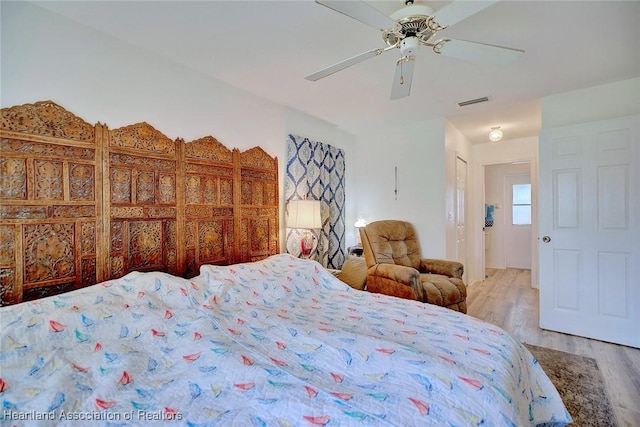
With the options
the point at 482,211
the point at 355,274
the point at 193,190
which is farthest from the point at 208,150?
the point at 482,211

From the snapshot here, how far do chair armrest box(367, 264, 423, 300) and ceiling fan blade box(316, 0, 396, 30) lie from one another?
200 centimetres

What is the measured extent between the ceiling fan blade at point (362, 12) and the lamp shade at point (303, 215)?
1793mm

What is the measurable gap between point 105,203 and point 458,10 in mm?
2182

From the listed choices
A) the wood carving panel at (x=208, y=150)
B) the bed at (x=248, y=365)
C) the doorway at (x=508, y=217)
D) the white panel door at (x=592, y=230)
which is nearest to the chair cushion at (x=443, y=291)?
the white panel door at (x=592, y=230)

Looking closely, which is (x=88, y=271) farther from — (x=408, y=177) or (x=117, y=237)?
(x=408, y=177)

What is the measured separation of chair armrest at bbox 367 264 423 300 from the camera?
2.70 meters

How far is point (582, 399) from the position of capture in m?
1.93

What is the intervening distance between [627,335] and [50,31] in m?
4.80

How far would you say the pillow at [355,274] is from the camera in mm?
3218

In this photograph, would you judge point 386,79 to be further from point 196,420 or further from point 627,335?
point 627,335

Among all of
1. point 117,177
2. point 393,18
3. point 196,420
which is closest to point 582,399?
point 196,420

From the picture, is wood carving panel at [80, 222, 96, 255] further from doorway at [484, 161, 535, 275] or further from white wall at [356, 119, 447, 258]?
doorway at [484, 161, 535, 275]

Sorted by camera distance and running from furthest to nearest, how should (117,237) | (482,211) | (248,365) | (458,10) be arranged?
1. (482,211)
2. (117,237)
3. (458,10)
4. (248,365)

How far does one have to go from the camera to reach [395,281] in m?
2.80
